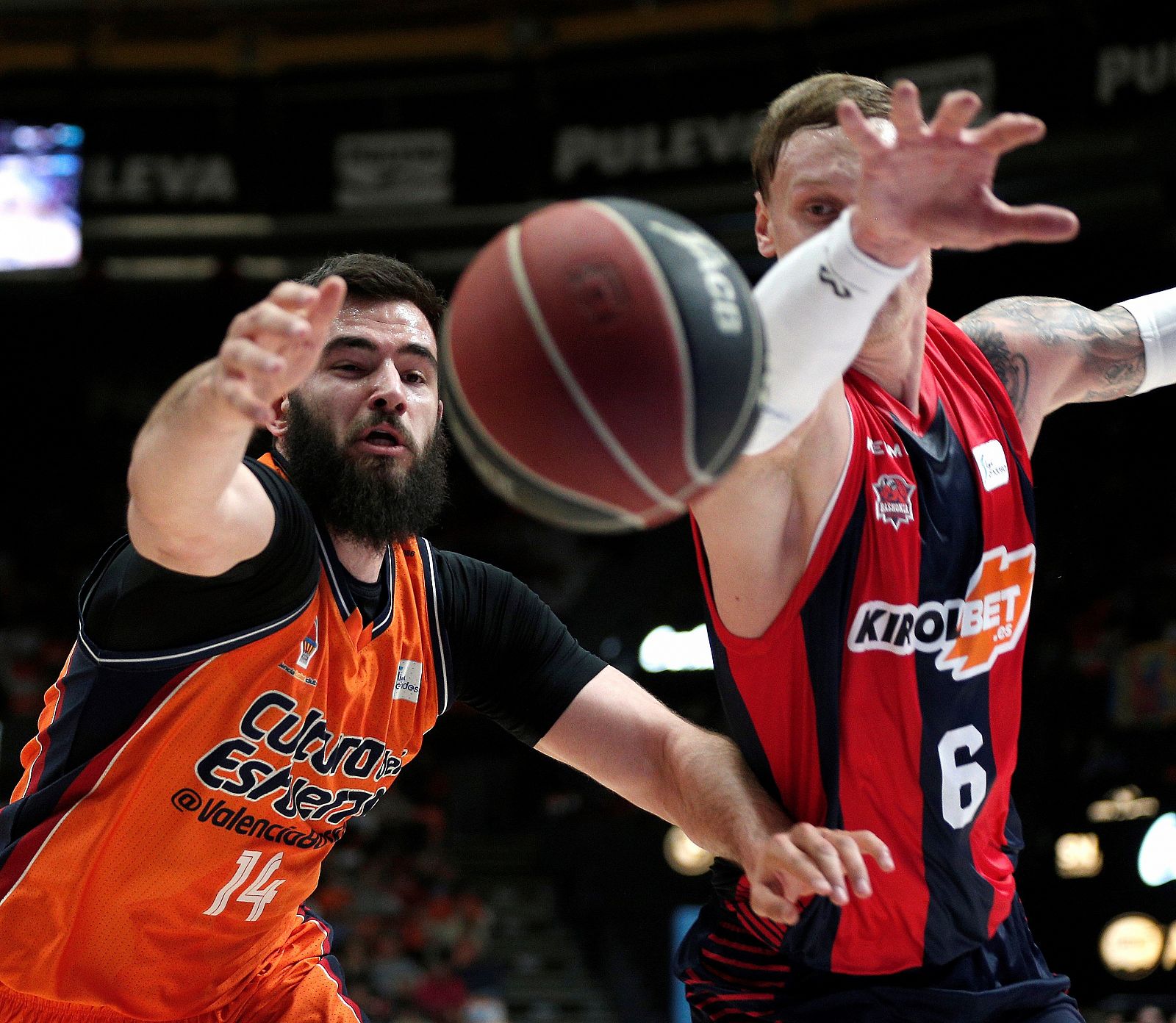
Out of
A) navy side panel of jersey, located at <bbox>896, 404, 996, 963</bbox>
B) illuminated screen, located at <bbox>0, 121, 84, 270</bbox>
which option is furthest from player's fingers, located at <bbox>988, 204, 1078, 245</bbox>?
illuminated screen, located at <bbox>0, 121, 84, 270</bbox>

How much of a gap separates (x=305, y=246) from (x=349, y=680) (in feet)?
43.3

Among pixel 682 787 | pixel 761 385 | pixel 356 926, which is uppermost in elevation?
pixel 761 385

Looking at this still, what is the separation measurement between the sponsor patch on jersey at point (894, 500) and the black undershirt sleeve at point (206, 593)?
1098 millimetres

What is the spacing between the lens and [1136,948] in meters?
9.27

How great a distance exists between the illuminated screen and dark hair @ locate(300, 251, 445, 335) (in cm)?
1237

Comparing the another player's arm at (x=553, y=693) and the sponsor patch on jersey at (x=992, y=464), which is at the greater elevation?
the sponsor patch on jersey at (x=992, y=464)

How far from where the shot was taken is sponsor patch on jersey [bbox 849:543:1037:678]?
2449 millimetres

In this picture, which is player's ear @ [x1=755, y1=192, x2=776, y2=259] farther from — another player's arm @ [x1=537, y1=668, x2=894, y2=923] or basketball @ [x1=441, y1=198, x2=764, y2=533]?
another player's arm @ [x1=537, y1=668, x2=894, y2=923]

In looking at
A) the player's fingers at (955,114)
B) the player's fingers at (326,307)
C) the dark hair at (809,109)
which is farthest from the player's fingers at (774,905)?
the dark hair at (809,109)

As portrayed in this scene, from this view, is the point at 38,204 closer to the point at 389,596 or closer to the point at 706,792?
the point at 389,596

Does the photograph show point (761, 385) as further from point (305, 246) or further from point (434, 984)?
point (305, 246)

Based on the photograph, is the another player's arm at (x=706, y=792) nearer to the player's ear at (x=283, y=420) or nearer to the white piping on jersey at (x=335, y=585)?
the white piping on jersey at (x=335, y=585)

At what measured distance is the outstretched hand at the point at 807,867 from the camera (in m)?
2.15

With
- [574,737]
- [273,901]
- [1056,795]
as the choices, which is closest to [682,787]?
[574,737]
